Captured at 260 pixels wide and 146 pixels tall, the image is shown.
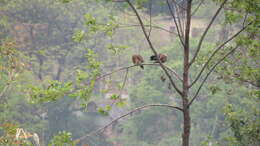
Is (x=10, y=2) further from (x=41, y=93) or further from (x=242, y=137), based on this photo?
(x=41, y=93)

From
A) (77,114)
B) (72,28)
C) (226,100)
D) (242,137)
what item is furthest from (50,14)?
(242,137)

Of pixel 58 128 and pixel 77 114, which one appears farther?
pixel 77 114

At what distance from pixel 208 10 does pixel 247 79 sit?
16788 millimetres

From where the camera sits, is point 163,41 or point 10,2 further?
point 163,41

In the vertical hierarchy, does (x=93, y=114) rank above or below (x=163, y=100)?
below

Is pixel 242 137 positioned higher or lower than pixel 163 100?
higher

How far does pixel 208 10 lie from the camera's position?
22.6 metres

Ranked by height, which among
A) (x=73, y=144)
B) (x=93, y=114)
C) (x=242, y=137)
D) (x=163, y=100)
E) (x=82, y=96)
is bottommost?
(x=93, y=114)

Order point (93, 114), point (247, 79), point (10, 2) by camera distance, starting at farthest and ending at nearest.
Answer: point (93, 114) < point (10, 2) < point (247, 79)

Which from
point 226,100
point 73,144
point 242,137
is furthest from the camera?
point 226,100

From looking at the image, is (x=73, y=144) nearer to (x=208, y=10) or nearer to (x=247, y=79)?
(x=247, y=79)

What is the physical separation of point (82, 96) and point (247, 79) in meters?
3.33

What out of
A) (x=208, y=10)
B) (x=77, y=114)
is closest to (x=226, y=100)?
(x=208, y=10)

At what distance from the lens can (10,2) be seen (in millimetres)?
19062
